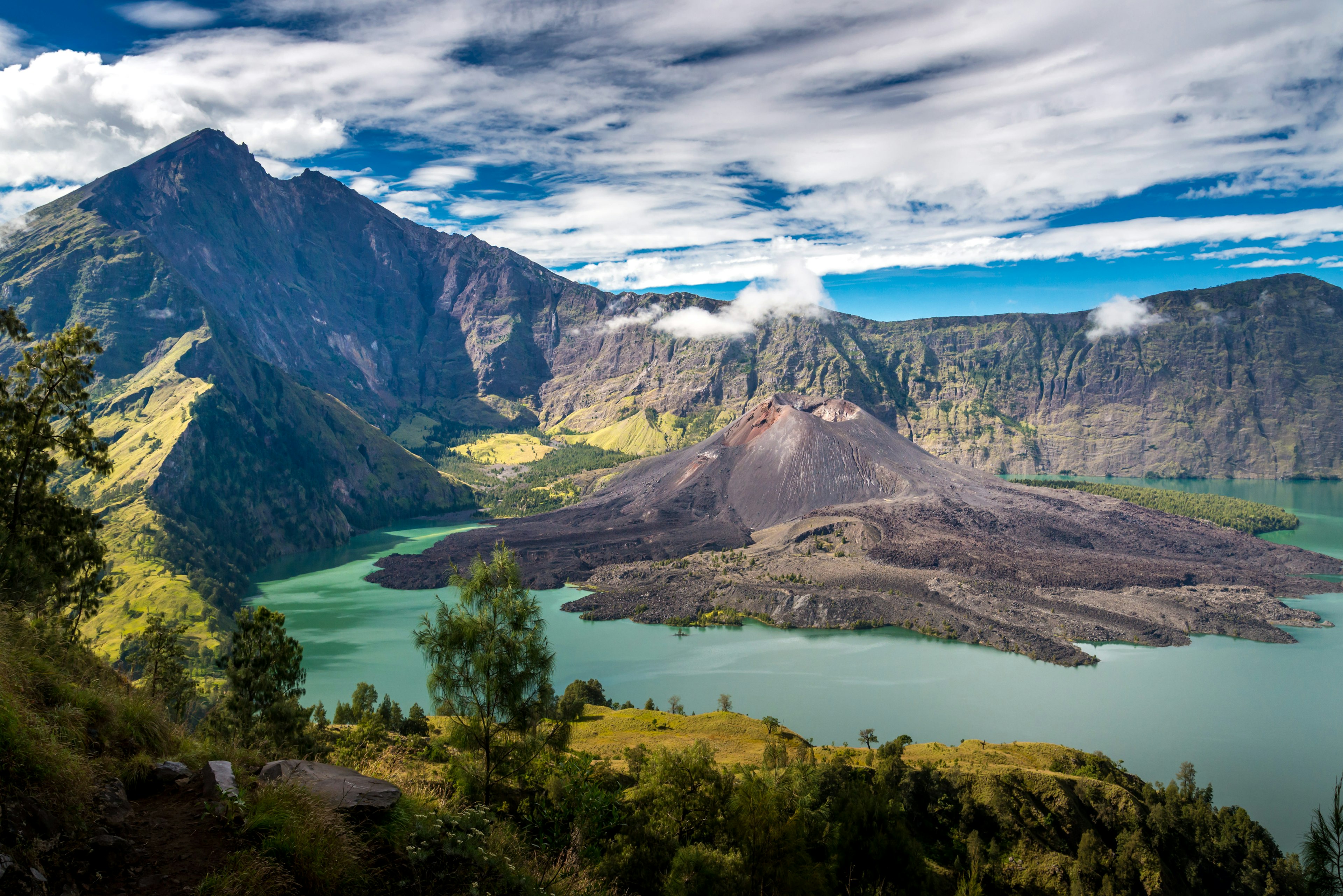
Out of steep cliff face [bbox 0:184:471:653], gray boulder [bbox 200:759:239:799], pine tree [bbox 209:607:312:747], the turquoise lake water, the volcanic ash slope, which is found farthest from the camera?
steep cliff face [bbox 0:184:471:653]

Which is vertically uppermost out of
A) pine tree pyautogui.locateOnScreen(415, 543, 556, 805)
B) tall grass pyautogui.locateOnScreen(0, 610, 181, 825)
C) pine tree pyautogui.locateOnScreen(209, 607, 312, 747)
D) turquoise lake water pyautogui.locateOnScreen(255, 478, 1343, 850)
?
tall grass pyautogui.locateOnScreen(0, 610, 181, 825)

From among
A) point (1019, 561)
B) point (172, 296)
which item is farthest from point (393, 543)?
point (1019, 561)

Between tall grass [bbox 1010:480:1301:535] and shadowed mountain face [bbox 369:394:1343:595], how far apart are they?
22.0 metres

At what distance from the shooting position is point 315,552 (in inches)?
5837

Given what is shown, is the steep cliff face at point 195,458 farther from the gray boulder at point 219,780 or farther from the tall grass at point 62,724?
the gray boulder at point 219,780

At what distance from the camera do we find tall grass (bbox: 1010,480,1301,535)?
507 feet

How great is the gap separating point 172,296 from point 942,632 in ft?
666

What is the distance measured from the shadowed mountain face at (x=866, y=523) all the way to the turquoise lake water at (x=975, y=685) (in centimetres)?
1885

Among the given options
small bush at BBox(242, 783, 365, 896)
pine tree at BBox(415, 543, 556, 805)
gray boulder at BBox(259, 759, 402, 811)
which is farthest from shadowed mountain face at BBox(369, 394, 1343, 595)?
small bush at BBox(242, 783, 365, 896)

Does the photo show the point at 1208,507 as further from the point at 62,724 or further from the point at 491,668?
the point at 62,724

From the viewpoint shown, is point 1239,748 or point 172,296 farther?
point 172,296

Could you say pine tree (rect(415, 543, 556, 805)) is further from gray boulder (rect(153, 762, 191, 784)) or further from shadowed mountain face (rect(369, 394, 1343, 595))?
shadowed mountain face (rect(369, 394, 1343, 595))

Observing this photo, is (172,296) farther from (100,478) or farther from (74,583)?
(74,583)

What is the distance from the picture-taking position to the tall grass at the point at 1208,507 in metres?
154
